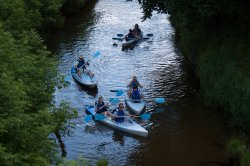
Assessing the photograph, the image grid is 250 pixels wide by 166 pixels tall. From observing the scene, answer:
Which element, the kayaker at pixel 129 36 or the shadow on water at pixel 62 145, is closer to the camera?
the shadow on water at pixel 62 145

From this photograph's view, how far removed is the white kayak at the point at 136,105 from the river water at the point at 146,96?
0.51 m

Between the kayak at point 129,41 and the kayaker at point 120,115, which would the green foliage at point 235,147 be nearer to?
the kayaker at point 120,115

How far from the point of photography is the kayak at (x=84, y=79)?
2473 centimetres

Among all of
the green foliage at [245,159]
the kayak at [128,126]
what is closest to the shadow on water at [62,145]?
the kayak at [128,126]

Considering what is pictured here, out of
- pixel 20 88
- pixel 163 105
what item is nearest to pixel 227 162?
pixel 163 105

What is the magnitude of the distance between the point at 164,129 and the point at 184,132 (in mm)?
908

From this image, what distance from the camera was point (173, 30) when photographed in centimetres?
3575

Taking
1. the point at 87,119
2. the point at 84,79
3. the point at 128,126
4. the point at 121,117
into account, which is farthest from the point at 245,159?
the point at 84,79

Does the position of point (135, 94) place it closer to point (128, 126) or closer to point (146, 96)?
point (146, 96)

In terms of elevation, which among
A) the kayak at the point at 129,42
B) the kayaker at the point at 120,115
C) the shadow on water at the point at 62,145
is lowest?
the shadow on water at the point at 62,145

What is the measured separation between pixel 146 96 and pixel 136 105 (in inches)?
68.4

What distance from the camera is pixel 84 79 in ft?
83.6

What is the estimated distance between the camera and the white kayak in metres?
21.6

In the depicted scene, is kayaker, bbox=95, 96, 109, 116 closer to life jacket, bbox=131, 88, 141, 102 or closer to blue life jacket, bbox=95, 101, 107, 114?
blue life jacket, bbox=95, 101, 107, 114
